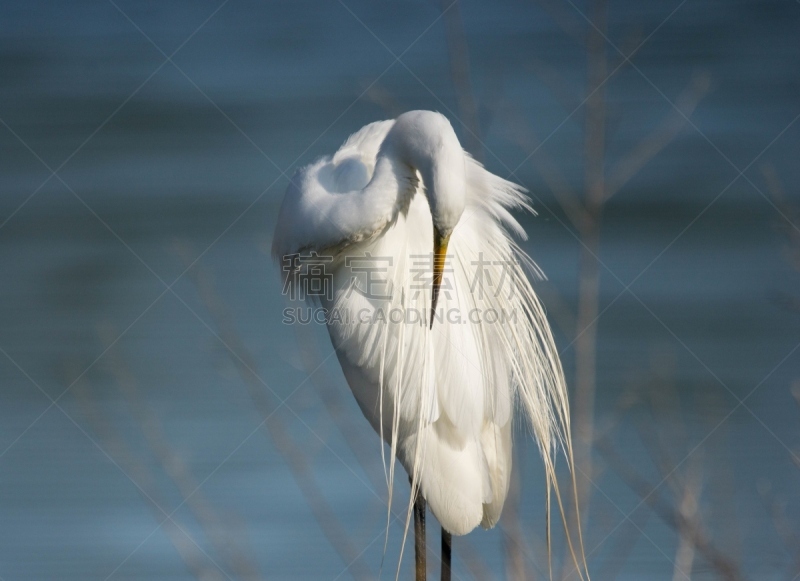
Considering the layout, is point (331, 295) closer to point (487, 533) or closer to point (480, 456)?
point (480, 456)

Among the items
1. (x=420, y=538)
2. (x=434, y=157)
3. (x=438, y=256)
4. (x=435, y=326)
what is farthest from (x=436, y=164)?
(x=420, y=538)

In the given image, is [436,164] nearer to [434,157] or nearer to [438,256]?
[434,157]

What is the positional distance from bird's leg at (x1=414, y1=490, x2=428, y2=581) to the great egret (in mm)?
115

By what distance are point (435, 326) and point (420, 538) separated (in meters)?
0.61

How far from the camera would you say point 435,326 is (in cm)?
229

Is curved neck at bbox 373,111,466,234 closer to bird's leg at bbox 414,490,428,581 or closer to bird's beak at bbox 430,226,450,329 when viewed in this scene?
bird's beak at bbox 430,226,450,329

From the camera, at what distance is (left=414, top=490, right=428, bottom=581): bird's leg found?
2.53m

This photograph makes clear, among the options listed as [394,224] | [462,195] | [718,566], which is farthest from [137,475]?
[718,566]

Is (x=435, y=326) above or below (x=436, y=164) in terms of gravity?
below

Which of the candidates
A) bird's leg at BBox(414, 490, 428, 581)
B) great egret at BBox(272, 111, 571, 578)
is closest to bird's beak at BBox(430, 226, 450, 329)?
great egret at BBox(272, 111, 571, 578)

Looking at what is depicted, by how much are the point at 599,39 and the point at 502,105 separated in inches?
19.4

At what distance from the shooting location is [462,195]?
190cm

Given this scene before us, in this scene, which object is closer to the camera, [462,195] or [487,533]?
[462,195]

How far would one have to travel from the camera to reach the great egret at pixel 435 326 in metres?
2.27
